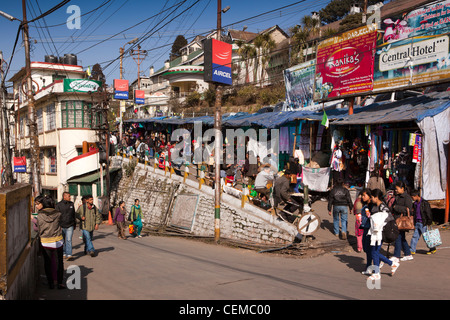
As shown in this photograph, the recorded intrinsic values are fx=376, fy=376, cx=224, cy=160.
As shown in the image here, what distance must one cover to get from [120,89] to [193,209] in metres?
17.0

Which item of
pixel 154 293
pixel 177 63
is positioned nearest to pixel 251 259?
pixel 154 293

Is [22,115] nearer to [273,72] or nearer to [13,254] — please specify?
[273,72]

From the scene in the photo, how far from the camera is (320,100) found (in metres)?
16.9

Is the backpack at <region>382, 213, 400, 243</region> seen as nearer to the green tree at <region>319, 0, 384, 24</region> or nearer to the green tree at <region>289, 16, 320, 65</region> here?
the green tree at <region>289, 16, 320, 65</region>

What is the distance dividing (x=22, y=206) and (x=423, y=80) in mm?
12522

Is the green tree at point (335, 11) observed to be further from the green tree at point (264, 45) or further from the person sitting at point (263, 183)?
the person sitting at point (263, 183)

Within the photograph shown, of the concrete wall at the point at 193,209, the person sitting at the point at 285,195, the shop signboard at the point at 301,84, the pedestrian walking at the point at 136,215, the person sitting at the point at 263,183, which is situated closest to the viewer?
the person sitting at the point at 285,195

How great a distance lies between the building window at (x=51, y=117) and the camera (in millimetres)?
28781

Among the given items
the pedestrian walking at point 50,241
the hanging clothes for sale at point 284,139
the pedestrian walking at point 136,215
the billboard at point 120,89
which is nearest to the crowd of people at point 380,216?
the pedestrian walking at point 50,241

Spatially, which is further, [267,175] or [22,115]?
[22,115]

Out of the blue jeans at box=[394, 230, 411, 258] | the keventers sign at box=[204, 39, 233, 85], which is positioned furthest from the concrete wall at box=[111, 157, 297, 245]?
the keventers sign at box=[204, 39, 233, 85]

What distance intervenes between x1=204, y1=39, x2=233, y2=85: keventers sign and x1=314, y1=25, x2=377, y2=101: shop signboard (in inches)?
218

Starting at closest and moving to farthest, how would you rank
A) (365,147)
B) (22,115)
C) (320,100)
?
(365,147), (320,100), (22,115)

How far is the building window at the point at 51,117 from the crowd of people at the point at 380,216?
24631mm
